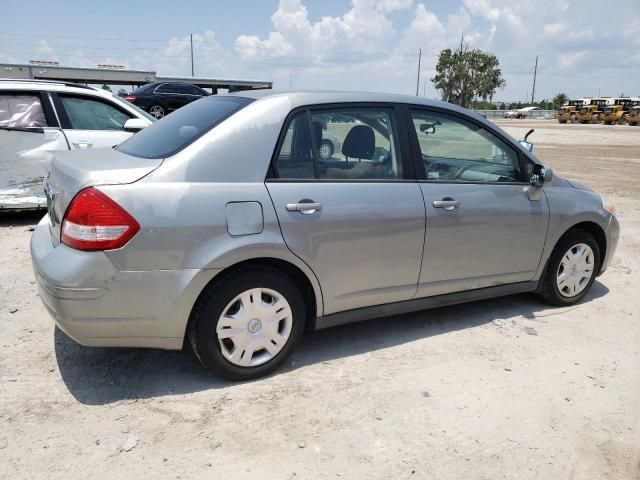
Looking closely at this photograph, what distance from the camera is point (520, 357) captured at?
11.5 ft

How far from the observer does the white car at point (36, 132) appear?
20.1ft

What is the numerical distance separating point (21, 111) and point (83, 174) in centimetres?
436

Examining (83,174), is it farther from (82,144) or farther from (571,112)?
(571,112)

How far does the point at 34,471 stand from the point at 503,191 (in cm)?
327

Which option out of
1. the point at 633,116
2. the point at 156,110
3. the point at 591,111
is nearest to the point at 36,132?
the point at 156,110

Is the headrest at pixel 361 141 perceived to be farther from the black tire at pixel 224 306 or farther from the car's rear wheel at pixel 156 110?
the car's rear wheel at pixel 156 110

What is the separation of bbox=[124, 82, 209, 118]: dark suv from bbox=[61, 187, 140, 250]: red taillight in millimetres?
16735

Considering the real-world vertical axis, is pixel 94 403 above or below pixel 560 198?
below

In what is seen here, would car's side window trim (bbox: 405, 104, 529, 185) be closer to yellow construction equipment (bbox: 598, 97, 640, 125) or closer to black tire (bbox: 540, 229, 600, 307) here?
black tire (bbox: 540, 229, 600, 307)

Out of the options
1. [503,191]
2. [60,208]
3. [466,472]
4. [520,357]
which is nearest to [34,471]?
[60,208]

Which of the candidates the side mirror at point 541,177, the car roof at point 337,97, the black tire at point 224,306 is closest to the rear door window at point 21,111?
the car roof at point 337,97

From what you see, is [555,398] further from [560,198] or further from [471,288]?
[560,198]

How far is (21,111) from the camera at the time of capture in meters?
6.21

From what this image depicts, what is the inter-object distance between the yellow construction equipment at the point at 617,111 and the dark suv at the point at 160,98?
46643mm
